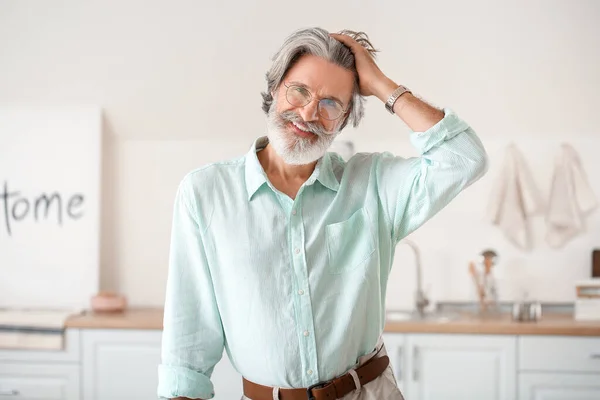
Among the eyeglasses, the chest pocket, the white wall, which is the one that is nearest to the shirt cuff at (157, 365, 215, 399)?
the chest pocket

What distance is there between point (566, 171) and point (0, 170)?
280 centimetres

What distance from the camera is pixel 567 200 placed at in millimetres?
3711

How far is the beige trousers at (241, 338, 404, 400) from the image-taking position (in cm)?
170

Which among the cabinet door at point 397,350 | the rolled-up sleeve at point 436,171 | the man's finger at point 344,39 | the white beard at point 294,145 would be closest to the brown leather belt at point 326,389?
the rolled-up sleeve at point 436,171

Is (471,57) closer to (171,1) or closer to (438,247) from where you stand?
(438,247)

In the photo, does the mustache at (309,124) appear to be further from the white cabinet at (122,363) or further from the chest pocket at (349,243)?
the white cabinet at (122,363)

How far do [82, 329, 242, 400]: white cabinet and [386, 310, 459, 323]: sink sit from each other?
2.67 ft

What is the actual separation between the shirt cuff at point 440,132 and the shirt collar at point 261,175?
0.22 metres

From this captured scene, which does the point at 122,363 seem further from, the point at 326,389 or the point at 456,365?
the point at 326,389

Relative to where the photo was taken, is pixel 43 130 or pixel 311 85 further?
pixel 43 130

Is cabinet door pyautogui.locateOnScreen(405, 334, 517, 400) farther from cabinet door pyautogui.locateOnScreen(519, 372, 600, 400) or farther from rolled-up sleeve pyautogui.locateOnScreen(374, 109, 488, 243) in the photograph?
rolled-up sleeve pyautogui.locateOnScreen(374, 109, 488, 243)

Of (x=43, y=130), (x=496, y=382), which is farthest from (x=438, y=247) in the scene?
(x=43, y=130)

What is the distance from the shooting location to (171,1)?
349cm

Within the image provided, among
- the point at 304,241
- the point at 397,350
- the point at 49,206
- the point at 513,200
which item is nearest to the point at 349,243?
the point at 304,241
